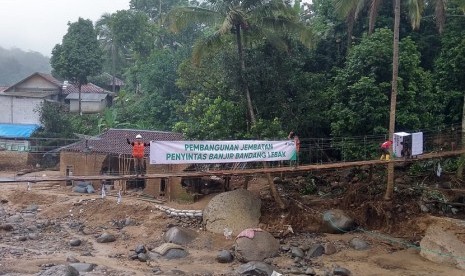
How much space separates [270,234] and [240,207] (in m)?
1.93

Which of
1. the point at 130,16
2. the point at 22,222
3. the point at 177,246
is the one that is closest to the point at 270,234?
the point at 177,246

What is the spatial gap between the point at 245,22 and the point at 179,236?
340 inches

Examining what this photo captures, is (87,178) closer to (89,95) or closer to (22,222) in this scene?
(22,222)

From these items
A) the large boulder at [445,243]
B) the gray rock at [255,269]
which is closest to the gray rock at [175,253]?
the gray rock at [255,269]

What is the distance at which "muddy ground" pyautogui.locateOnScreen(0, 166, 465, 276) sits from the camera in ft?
56.5

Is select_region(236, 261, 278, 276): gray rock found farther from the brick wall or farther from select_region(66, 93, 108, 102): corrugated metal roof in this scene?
select_region(66, 93, 108, 102): corrugated metal roof

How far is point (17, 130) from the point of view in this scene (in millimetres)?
34844

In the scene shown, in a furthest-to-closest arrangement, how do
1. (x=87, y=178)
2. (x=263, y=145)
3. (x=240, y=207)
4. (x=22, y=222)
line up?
(x=22, y=222), (x=240, y=207), (x=263, y=145), (x=87, y=178)

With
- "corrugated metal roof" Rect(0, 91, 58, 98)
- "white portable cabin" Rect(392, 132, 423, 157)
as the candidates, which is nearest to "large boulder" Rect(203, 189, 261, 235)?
"white portable cabin" Rect(392, 132, 423, 157)

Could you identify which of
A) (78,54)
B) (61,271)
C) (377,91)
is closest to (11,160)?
(78,54)

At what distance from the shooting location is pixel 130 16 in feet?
132

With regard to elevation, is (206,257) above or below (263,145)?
below

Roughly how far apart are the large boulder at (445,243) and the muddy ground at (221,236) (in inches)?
11.3

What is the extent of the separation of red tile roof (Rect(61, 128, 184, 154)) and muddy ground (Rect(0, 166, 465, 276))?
2679 millimetres
